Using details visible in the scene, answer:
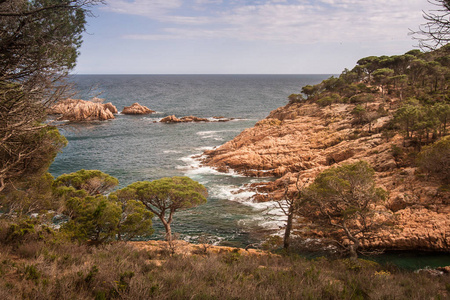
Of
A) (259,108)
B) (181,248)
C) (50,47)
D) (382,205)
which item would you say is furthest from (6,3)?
(259,108)

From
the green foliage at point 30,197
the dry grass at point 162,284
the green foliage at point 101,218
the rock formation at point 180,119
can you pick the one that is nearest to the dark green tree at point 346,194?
the dry grass at point 162,284

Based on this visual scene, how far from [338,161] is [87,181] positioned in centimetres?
2429

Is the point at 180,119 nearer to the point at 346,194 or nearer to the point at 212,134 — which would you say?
the point at 212,134

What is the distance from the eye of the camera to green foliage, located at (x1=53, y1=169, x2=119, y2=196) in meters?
20.0

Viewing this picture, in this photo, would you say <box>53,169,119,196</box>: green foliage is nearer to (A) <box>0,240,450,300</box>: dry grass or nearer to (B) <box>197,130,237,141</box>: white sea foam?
(A) <box>0,240,450,300</box>: dry grass

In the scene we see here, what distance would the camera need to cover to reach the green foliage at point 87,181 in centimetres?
2005

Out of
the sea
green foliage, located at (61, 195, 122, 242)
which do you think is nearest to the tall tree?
the sea

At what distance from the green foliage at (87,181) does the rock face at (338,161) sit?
45.3ft

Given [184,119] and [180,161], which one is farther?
[184,119]

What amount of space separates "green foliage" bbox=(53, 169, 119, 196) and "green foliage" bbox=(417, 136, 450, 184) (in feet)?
76.3

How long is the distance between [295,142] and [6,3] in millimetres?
32909

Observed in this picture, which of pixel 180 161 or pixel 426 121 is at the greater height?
pixel 426 121

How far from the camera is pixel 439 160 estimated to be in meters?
18.7

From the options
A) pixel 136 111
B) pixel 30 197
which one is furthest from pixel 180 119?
pixel 30 197
